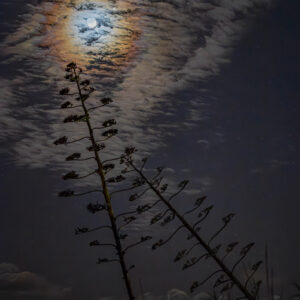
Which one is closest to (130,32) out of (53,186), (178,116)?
A: (178,116)

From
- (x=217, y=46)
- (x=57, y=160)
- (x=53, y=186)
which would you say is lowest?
(x=53, y=186)

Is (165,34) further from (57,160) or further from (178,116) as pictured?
(57,160)

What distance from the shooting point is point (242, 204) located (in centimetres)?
3659

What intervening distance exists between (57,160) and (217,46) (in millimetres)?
15025

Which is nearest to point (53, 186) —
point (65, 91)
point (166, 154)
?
point (166, 154)

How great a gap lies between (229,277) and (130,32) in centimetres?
1368

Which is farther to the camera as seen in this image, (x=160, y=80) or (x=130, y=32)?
(x=160, y=80)

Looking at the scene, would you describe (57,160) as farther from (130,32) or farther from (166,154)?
(130,32)

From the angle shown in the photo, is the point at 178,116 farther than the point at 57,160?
No

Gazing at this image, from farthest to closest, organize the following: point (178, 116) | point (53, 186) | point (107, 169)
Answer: point (53, 186), point (178, 116), point (107, 169)

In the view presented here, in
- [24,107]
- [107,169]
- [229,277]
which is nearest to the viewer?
[229,277]

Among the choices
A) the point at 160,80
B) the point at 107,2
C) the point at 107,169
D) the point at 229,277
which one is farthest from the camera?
the point at 160,80

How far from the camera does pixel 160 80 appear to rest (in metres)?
17.8

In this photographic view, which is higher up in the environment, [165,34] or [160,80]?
[165,34]
